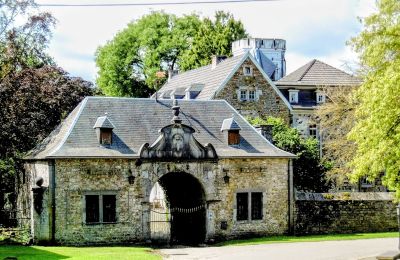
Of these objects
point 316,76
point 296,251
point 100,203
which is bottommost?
point 296,251

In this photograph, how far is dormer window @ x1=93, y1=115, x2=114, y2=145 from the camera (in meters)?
32.6

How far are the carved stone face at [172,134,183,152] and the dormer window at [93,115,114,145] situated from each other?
2.79 meters

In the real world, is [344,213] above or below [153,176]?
below

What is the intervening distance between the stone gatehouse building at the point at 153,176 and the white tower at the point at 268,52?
31817 mm

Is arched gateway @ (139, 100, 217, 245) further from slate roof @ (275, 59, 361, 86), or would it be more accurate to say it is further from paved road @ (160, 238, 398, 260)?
slate roof @ (275, 59, 361, 86)

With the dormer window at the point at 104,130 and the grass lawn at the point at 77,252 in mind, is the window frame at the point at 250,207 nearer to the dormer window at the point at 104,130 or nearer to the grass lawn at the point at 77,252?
the grass lawn at the point at 77,252

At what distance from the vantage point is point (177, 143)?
33125 millimetres

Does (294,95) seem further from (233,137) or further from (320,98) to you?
(233,137)

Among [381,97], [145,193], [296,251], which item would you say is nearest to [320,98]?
[145,193]

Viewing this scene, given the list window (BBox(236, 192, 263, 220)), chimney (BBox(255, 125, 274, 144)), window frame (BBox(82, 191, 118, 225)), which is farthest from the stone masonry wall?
window frame (BBox(82, 191, 118, 225))

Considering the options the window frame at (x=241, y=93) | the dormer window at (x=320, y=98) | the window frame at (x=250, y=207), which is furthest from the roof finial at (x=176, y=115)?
the dormer window at (x=320, y=98)

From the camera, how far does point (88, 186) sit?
104 feet

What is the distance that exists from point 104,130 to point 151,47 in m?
41.7

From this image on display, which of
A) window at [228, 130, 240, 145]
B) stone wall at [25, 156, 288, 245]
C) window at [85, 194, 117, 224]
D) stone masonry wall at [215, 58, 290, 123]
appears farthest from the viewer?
stone masonry wall at [215, 58, 290, 123]
